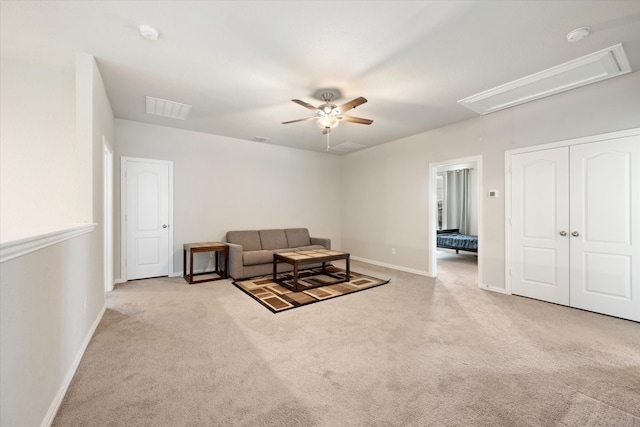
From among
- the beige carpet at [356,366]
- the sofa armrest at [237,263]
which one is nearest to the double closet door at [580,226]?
the beige carpet at [356,366]

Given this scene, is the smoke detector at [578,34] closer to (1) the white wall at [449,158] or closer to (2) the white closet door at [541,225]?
(1) the white wall at [449,158]

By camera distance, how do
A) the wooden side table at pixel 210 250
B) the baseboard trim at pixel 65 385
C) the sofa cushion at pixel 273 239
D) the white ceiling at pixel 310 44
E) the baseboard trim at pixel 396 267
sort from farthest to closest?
the sofa cushion at pixel 273 239, the baseboard trim at pixel 396 267, the wooden side table at pixel 210 250, the white ceiling at pixel 310 44, the baseboard trim at pixel 65 385

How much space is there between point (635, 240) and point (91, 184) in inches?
227

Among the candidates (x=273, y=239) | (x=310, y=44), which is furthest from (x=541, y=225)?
(x=273, y=239)

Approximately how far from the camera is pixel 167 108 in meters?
4.02

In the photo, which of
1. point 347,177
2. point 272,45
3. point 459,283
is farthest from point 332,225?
point 272,45

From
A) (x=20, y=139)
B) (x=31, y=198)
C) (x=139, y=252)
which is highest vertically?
(x=20, y=139)

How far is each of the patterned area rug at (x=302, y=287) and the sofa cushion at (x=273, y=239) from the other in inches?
33.5

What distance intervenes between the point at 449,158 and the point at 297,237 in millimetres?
3437

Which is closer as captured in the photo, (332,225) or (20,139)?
(20,139)

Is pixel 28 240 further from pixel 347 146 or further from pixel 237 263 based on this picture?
pixel 347 146

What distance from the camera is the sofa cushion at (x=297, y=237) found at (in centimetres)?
607

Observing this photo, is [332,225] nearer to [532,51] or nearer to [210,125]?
[210,125]

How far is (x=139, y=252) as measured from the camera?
4.68 m
